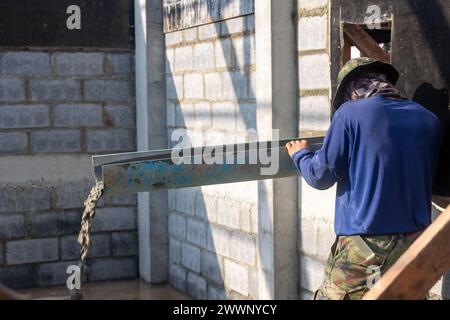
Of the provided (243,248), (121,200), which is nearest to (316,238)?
(243,248)

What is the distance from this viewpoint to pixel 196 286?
7328mm

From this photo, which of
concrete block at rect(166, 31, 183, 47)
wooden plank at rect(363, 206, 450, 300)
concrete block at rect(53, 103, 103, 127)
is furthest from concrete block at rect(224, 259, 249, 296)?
wooden plank at rect(363, 206, 450, 300)

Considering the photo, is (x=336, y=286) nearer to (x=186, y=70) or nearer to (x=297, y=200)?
(x=297, y=200)

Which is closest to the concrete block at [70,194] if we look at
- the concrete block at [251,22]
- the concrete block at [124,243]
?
the concrete block at [124,243]

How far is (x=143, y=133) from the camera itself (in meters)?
8.04

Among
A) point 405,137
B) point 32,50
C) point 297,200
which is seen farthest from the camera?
point 32,50

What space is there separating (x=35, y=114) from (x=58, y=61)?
1.80ft

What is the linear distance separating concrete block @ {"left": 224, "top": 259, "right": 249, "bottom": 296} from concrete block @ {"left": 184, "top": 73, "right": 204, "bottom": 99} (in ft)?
4.79

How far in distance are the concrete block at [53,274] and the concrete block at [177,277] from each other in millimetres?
986

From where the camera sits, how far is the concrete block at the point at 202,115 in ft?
23.1

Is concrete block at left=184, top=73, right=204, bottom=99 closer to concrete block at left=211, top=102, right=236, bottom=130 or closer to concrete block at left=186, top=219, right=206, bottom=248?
concrete block at left=211, top=102, right=236, bottom=130

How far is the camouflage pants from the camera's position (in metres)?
3.75

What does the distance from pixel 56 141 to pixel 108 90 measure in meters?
0.70
